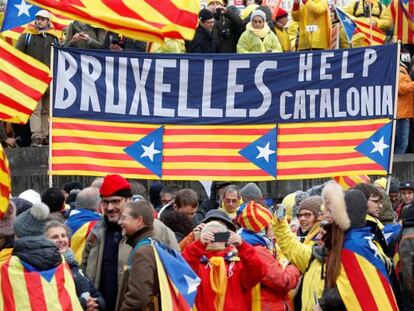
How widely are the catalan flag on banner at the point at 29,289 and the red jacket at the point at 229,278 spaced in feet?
4.56

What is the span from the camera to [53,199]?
14.6 metres

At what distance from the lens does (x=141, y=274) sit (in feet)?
39.2

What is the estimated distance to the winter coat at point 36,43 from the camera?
21266 mm

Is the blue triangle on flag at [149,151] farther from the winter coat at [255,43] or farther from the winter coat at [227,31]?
the winter coat at [227,31]

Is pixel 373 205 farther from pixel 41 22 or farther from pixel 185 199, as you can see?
pixel 41 22

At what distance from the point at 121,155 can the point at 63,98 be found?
749 millimetres

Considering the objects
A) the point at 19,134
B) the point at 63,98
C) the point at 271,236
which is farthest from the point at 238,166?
the point at 19,134

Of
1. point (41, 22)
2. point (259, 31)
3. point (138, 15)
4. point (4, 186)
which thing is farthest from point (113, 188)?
point (259, 31)

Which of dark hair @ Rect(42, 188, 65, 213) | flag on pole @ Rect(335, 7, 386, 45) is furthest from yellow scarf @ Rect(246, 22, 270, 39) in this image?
dark hair @ Rect(42, 188, 65, 213)

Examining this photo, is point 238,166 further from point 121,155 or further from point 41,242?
point 41,242

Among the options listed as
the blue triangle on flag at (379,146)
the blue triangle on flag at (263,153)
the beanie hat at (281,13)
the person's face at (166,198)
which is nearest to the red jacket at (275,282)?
the blue triangle on flag at (263,153)

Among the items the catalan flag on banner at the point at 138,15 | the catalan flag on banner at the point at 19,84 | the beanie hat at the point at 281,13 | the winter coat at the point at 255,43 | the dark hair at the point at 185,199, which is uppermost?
the beanie hat at the point at 281,13

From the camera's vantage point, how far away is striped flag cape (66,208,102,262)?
1367 centimetres

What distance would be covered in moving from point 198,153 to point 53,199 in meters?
1.93
